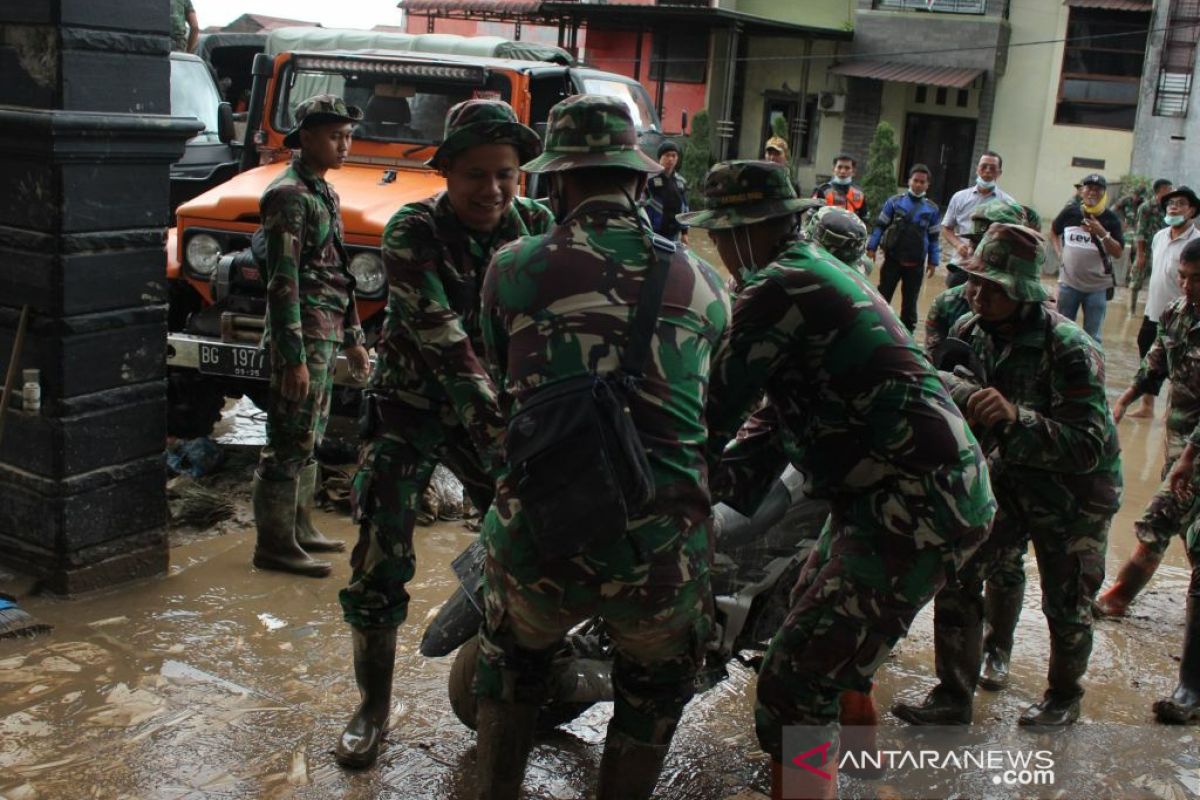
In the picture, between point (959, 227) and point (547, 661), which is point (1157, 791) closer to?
point (547, 661)

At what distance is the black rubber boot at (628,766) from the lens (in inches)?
111

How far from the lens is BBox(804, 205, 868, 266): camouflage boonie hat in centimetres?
445

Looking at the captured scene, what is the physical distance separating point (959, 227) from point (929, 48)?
52.9 ft

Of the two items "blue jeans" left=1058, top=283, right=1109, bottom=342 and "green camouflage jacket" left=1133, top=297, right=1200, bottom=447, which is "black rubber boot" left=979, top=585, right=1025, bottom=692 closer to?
"green camouflage jacket" left=1133, top=297, right=1200, bottom=447

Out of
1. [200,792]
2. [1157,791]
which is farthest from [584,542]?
[1157,791]

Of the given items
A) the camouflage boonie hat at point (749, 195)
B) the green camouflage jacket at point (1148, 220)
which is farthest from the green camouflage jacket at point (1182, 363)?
the green camouflage jacket at point (1148, 220)

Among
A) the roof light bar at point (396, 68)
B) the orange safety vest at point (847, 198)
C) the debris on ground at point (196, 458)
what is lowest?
the debris on ground at point (196, 458)

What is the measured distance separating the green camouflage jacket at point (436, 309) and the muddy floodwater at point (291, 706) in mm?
1054

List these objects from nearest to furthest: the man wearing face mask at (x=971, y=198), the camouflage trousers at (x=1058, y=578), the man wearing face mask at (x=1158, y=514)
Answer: the camouflage trousers at (x=1058, y=578), the man wearing face mask at (x=1158, y=514), the man wearing face mask at (x=971, y=198)

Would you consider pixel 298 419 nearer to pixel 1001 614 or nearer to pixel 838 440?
pixel 838 440

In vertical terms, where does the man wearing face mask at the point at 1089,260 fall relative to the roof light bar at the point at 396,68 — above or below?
below

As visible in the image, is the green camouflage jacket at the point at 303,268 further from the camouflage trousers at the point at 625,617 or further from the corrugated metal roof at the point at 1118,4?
the corrugated metal roof at the point at 1118,4

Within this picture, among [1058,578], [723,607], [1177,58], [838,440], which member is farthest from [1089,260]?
[1177,58]

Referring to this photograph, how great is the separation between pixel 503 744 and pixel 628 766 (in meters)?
0.30
